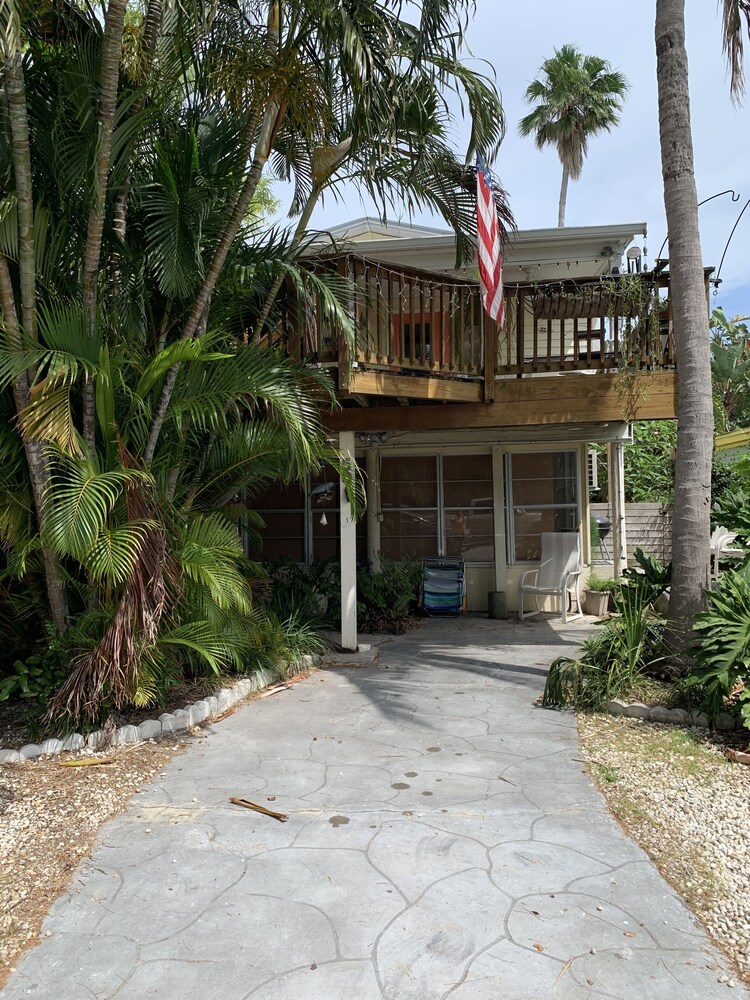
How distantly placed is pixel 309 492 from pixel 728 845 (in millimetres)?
7608

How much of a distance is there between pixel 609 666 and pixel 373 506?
5.03m

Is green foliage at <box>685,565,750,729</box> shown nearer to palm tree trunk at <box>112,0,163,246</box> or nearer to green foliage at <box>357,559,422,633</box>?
green foliage at <box>357,559,422,633</box>

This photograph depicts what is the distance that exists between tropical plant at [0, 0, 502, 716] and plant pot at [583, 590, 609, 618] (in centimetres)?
555

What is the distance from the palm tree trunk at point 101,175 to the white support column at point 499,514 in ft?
20.9

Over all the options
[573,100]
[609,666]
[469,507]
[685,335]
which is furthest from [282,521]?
[573,100]

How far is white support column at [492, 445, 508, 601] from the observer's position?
10.1 m

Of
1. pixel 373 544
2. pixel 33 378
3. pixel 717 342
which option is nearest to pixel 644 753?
pixel 33 378

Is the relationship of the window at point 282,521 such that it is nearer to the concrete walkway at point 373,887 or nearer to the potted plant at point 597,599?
the potted plant at point 597,599

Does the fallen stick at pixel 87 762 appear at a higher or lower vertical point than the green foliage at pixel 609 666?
lower

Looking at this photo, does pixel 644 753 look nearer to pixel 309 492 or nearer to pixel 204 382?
pixel 204 382

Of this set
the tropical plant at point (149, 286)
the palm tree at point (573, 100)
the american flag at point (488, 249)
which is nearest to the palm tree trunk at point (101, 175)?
the tropical plant at point (149, 286)

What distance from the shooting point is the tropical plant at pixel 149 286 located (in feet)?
15.0

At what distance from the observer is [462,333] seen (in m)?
7.50

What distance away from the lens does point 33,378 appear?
4.76 m
